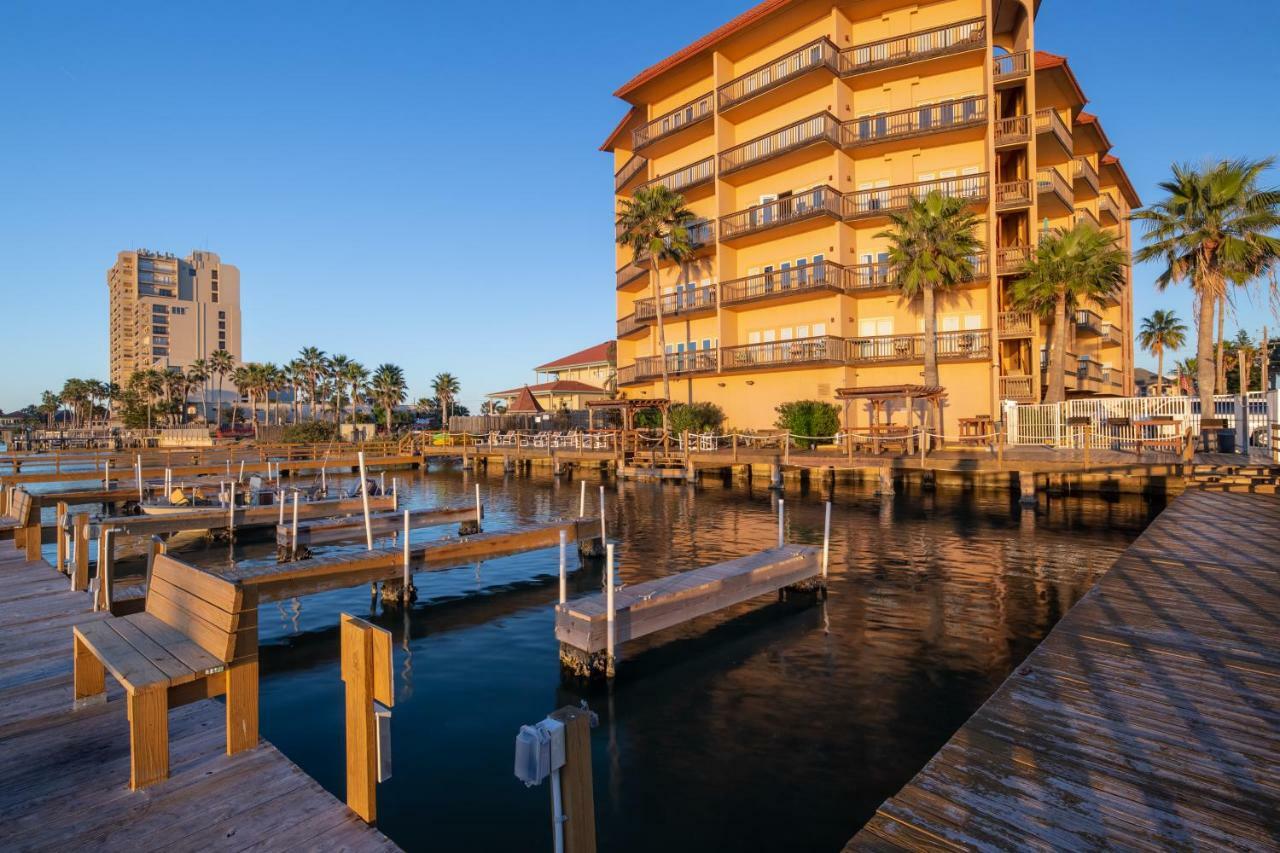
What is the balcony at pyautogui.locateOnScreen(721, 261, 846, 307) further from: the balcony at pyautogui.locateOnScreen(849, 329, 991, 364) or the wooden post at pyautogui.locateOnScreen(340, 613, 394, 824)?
the wooden post at pyautogui.locateOnScreen(340, 613, 394, 824)

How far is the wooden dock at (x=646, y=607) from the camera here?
7.91m

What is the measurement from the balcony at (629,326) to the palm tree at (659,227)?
4409 millimetres

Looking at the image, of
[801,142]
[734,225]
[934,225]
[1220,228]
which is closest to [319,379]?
[734,225]

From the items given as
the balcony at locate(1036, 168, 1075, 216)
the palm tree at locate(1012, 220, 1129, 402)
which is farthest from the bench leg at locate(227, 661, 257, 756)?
the balcony at locate(1036, 168, 1075, 216)

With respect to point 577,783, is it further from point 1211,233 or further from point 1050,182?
point 1050,182

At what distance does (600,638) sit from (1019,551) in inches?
461

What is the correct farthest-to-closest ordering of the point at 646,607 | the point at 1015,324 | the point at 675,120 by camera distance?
the point at 675,120
the point at 1015,324
the point at 646,607

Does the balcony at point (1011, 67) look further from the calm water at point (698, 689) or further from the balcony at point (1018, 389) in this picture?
the calm water at point (698, 689)

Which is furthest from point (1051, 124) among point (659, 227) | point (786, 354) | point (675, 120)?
point (659, 227)

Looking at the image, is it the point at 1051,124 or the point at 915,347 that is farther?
the point at 915,347

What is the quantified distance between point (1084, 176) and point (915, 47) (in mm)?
13877

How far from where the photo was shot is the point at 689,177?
38.8 m

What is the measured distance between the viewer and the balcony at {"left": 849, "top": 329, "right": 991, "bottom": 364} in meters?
30.0

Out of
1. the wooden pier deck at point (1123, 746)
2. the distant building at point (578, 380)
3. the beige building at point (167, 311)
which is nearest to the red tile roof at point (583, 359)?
the distant building at point (578, 380)
